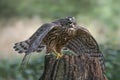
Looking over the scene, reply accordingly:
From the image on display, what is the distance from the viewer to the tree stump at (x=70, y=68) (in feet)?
18.9

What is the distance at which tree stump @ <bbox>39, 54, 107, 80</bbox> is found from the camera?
575cm

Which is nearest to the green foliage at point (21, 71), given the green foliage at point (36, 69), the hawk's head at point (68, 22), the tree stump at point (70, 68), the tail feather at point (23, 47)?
the green foliage at point (36, 69)

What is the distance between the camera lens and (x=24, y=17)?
17.4 m

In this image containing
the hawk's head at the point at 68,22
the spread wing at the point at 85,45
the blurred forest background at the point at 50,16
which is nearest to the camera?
the hawk's head at the point at 68,22

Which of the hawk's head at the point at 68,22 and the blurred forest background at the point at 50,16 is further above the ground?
the blurred forest background at the point at 50,16

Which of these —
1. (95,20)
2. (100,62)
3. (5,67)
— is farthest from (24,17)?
(100,62)

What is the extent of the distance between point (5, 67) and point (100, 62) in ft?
11.7

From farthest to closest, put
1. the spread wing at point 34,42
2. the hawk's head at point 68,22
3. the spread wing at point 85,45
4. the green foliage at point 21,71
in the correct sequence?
the green foliage at point 21,71 < the spread wing at point 85,45 < the hawk's head at point 68,22 < the spread wing at point 34,42

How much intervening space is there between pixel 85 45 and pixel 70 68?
31cm

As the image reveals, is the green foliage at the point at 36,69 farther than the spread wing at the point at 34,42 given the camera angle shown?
Yes

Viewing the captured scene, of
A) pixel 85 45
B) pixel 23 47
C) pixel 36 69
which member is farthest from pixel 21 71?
pixel 23 47

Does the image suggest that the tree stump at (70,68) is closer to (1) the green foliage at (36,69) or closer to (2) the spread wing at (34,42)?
(2) the spread wing at (34,42)

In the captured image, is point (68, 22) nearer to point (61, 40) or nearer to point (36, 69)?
point (61, 40)

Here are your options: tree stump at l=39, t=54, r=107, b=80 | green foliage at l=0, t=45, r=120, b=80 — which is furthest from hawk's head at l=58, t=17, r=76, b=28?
green foliage at l=0, t=45, r=120, b=80
